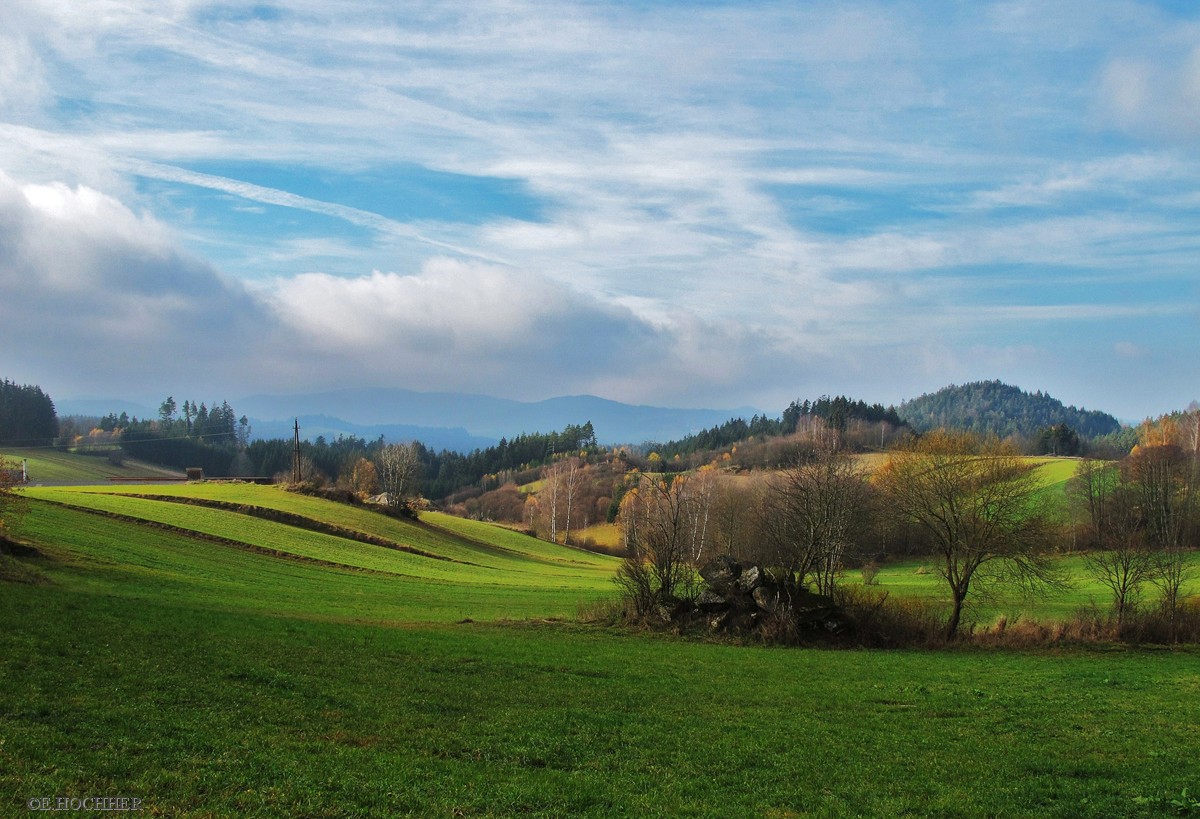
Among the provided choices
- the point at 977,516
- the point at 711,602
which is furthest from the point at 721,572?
the point at 977,516

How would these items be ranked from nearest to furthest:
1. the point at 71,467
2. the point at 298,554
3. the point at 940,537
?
the point at 940,537 < the point at 298,554 < the point at 71,467

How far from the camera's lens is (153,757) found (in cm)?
1143

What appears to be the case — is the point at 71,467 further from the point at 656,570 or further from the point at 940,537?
the point at 940,537

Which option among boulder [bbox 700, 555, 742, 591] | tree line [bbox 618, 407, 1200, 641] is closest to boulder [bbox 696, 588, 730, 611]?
boulder [bbox 700, 555, 742, 591]

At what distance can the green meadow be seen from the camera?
11.2 meters

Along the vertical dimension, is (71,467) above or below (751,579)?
below

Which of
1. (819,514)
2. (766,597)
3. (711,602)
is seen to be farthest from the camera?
(819,514)

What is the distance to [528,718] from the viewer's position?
1620 centimetres

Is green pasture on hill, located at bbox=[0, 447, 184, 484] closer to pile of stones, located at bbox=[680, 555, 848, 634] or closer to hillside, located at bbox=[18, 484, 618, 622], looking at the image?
hillside, located at bbox=[18, 484, 618, 622]

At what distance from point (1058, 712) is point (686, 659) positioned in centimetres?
Result: 1197

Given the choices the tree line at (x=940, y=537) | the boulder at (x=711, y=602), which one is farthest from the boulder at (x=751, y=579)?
the boulder at (x=711, y=602)

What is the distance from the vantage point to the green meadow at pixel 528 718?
36.8 feet

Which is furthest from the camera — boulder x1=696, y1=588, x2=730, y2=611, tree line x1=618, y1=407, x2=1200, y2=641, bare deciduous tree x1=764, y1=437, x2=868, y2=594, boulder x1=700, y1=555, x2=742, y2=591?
bare deciduous tree x1=764, y1=437, x2=868, y2=594

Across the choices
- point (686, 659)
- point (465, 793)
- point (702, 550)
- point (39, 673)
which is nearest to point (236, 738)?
point (465, 793)
